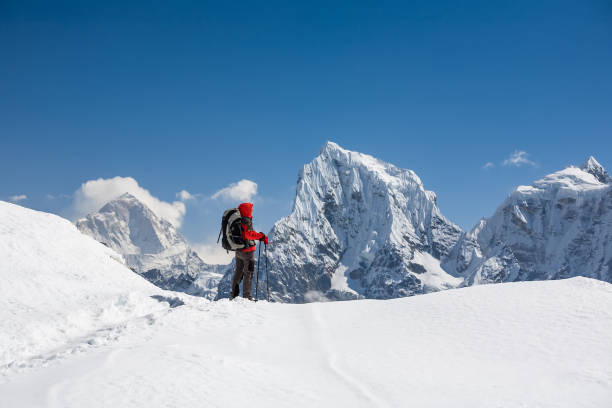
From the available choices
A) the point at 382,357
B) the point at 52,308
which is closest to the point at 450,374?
the point at 382,357

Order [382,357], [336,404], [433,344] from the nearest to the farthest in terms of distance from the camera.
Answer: [336,404] → [382,357] → [433,344]

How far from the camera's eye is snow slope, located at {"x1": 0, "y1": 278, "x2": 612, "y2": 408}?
22.2 ft

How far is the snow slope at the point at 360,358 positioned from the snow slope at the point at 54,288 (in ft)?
7.67

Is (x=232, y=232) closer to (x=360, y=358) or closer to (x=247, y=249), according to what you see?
(x=247, y=249)

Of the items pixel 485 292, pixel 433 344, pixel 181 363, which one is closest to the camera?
pixel 181 363

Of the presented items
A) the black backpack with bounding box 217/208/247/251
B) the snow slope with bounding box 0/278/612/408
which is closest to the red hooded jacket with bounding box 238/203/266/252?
the black backpack with bounding box 217/208/247/251

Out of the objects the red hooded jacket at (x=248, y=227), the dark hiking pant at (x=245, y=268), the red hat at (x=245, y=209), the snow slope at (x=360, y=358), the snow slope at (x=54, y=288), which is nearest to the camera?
the snow slope at (x=360, y=358)

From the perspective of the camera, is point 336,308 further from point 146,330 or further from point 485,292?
point 146,330

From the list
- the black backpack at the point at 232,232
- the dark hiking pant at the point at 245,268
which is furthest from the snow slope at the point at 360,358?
the black backpack at the point at 232,232

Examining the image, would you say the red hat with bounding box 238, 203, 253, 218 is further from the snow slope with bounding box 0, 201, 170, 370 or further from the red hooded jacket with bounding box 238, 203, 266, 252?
the snow slope with bounding box 0, 201, 170, 370

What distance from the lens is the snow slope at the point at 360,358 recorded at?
676 centimetres

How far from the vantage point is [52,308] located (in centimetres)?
1538

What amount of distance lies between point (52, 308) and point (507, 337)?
46.0 feet

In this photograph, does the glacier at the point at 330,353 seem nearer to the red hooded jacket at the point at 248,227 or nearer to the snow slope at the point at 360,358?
the snow slope at the point at 360,358
